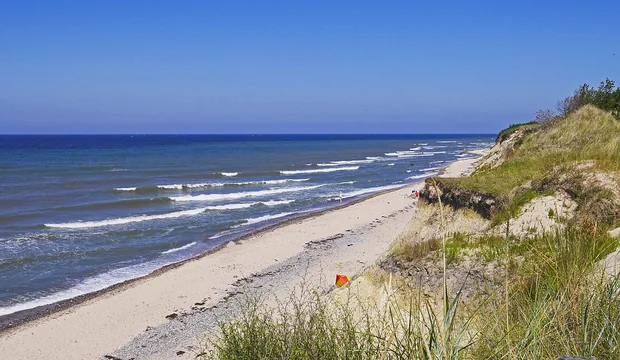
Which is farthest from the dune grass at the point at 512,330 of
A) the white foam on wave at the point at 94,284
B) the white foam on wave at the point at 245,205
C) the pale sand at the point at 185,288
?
the white foam on wave at the point at 245,205

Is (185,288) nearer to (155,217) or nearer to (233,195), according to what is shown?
(155,217)

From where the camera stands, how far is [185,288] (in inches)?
684

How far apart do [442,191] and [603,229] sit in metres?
5.25

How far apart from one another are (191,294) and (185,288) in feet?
1.92

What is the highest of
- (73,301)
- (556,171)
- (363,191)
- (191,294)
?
(556,171)

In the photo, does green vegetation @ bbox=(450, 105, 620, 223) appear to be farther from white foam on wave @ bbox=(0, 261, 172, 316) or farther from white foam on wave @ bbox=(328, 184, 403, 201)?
white foam on wave @ bbox=(328, 184, 403, 201)

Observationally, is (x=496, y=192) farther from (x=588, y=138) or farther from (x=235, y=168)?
(x=235, y=168)

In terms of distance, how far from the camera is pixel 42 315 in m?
15.0

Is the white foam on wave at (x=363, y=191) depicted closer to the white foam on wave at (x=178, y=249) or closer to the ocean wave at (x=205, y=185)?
the ocean wave at (x=205, y=185)

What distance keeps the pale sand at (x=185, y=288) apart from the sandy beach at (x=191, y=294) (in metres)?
0.03

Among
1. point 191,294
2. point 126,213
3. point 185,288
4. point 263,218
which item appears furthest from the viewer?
point 126,213

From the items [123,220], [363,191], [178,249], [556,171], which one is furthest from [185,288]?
[363,191]

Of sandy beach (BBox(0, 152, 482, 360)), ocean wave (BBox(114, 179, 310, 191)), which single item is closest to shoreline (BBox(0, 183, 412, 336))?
sandy beach (BBox(0, 152, 482, 360))

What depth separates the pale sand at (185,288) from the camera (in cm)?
1327
